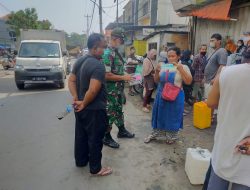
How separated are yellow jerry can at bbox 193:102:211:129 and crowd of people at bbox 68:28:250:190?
65cm

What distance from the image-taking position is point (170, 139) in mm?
4633

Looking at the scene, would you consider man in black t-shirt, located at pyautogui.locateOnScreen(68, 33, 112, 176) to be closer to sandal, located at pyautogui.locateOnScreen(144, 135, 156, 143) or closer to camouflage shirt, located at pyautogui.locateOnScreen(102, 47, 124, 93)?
camouflage shirt, located at pyautogui.locateOnScreen(102, 47, 124, 93)

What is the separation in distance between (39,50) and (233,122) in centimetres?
1006

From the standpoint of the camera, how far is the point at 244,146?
175 centimetres

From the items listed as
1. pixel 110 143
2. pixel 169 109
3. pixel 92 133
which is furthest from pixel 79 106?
pixel 169 109

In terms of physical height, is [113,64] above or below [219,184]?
above

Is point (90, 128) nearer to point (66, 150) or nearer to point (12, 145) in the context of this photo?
point (66, 150)

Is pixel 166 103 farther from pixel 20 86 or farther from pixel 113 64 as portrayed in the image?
pixel 20 86

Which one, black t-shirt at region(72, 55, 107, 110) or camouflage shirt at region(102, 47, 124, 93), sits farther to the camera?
camouflage shirt at region(102, 47, 124, 93)

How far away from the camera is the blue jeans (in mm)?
1864

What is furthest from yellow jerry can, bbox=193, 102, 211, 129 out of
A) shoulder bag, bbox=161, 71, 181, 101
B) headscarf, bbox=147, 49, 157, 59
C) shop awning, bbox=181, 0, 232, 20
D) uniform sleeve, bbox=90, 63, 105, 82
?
uniform sleeve, bbox=90, 63, 105, 82

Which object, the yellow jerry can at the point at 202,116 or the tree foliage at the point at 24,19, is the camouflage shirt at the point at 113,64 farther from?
the tree foliage at the point at 24,19

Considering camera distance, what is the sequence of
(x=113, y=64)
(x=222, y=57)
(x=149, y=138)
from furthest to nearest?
(x=222, y=57) < (x=149, y=138) < (x=113, y=64)

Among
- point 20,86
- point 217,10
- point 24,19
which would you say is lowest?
point 20,86
